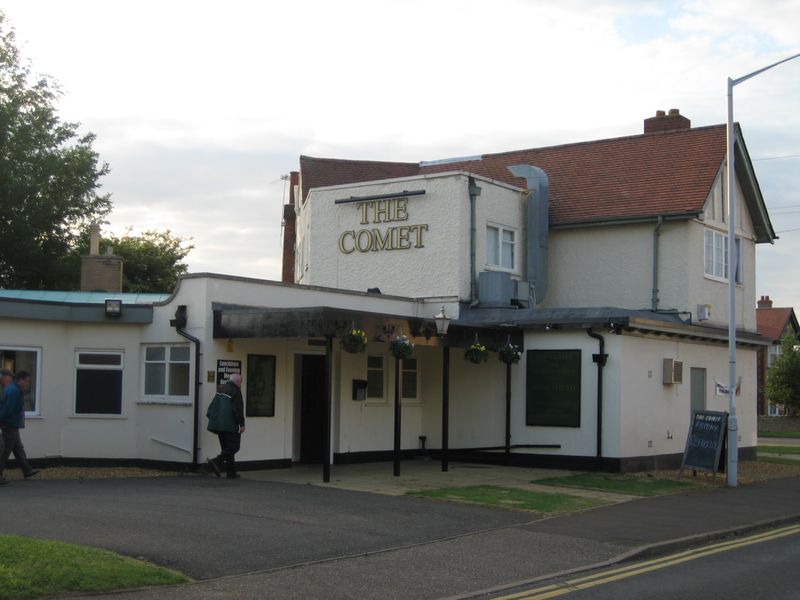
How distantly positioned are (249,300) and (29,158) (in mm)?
24611

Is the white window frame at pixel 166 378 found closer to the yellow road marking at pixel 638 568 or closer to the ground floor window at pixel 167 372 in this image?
the ground floor window at pixel 167 372

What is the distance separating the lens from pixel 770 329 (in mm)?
69000

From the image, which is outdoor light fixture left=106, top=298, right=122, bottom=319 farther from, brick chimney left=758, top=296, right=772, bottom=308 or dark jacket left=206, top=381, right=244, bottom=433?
brick chimney left=758, top=296, right=772, bottom=308

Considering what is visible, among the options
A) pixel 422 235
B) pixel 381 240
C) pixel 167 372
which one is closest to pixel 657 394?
pixel 422 235

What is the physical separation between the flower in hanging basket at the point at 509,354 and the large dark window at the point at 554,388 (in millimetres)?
667

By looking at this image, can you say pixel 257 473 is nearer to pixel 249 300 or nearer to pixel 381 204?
pixel 249 300

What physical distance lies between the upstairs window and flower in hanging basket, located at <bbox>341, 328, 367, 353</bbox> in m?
8.55

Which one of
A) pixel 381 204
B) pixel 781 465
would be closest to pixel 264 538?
pixel 381 204

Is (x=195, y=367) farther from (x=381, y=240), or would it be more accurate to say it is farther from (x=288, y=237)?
(x=288, y=237)

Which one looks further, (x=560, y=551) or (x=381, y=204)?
(x=381, y=204)

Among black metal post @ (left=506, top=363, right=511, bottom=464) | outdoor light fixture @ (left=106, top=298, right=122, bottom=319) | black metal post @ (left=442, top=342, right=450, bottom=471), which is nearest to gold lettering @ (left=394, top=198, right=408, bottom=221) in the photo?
black metal post @ (left=506, top=363, right=511, bottom=464)

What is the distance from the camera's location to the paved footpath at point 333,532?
32.7 feet

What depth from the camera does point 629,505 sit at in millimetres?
16109

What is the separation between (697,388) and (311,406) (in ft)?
31.1
